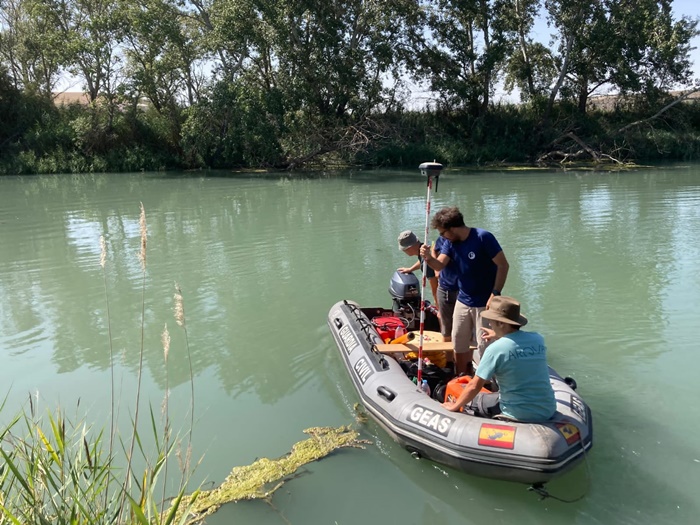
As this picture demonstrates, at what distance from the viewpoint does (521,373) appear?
3371 mm

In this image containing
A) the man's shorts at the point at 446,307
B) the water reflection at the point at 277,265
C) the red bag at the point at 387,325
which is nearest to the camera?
the man's shorts at the point at 446,307

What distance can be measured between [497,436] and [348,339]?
2040 mm

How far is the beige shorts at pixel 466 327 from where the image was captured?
438 centimetres

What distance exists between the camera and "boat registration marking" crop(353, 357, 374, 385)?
4.60 m

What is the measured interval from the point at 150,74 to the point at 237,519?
2333 centimetres

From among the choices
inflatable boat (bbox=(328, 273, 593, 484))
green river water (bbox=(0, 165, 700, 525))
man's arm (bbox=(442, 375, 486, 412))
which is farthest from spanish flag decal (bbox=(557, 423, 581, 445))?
man's arm (bbox=(442, 375, 486, 412))

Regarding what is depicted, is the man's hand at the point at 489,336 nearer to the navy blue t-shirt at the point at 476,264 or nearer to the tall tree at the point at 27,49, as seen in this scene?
the navy blue t-shirt at the point at 476,264

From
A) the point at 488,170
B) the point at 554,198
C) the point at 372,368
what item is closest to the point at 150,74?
the point at 488,170

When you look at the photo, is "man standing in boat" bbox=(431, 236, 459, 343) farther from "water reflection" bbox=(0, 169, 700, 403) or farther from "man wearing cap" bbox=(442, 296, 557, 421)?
"water reflection" bbox=(0, 169, 700, 403)

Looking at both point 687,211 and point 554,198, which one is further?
point 554,198

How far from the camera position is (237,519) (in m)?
3.51

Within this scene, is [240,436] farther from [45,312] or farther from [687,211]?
[687,211]

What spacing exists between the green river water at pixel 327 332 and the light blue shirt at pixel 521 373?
1.65 ft

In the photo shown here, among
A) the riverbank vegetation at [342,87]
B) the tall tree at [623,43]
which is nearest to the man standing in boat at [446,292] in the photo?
the riverbank vegetation at [342,87]
